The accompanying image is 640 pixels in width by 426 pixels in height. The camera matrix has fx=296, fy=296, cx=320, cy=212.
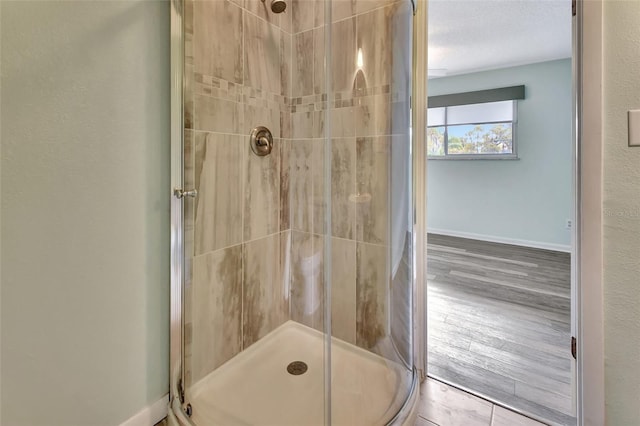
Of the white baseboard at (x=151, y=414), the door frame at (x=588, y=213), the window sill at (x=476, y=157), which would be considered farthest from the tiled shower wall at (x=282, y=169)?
the window sill at (x=476, y=157)

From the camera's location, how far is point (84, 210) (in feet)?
3.23

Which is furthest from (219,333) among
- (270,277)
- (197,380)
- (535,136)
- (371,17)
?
(535,136)

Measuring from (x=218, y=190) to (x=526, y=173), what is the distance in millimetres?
4068

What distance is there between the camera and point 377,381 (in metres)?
1.34

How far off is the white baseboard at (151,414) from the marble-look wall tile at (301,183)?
1.02 m

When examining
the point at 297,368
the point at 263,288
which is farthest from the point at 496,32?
the point at 297,368

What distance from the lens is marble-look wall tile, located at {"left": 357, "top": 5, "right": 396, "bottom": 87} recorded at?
56.3 inches

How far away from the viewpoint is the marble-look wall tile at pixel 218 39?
1.29 meters

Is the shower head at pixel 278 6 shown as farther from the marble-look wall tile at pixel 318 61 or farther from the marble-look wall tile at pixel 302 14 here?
the marble-look wall tile at pixel 318 61

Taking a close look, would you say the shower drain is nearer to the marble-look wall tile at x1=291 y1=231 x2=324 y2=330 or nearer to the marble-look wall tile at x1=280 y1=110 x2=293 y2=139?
the marble-look wall tile at x1=291 y1=231 x2=324 y2=330

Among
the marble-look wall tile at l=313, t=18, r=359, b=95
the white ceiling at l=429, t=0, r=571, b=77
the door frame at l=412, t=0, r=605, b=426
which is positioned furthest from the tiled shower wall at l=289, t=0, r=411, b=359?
→ the white ceiling at l=429, t=0, r=571, b=77

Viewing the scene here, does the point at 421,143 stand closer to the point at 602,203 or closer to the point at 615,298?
the point at 602,203

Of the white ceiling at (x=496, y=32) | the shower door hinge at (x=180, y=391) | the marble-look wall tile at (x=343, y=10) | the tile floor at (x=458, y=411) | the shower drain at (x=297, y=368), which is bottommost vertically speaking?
the tile floor at (x=458, y=411)

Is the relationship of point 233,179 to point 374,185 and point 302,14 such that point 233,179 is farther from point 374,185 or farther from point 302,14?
point 302,14
